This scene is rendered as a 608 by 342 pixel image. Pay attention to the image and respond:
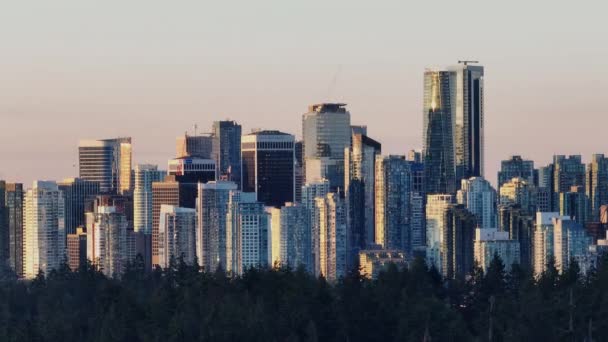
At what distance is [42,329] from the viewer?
10394 cm

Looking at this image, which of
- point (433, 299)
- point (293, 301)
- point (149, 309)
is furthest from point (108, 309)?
point (433, 299)

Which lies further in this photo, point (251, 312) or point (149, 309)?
point (149, 309)

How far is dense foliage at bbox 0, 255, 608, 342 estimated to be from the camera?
95.9 meters

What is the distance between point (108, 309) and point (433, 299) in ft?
57.2

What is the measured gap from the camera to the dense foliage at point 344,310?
9594 centimetres

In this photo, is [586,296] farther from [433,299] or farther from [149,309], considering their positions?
[149,309]

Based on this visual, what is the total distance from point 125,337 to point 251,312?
7016 mm

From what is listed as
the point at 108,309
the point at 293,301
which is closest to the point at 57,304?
the point at 108,309

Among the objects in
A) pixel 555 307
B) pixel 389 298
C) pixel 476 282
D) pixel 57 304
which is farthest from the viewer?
pixel 57 304

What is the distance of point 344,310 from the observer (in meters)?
101

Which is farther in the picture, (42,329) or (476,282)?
(476,282)

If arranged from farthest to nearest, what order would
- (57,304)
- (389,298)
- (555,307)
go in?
(57,304), (389,298), (555,307)

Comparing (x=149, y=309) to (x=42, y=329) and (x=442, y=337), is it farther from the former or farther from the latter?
(x=442, y=337)

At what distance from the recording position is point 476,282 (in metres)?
111
